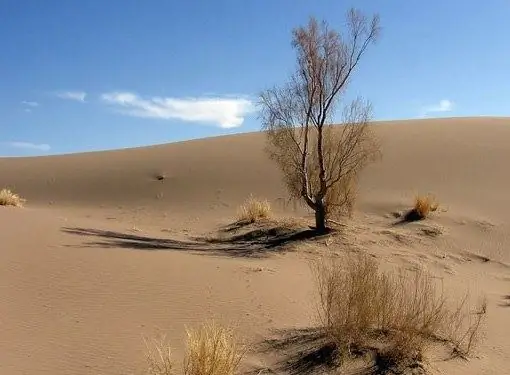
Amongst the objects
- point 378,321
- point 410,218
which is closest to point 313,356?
point 378,321

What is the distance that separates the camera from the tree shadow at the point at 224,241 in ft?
35.0

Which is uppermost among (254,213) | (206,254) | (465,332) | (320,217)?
(320,217)

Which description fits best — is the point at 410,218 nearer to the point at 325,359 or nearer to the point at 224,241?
the point at 224,241

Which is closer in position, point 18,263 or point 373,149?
point 18,263

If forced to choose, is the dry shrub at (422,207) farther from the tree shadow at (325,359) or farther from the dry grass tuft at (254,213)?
the tree shadow at (325,359)

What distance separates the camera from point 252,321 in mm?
6273

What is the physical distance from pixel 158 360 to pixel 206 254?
5556mm

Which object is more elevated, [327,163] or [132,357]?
[327,163]

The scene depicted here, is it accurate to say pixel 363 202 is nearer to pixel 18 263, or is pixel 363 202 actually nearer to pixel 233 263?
pixel 233 263

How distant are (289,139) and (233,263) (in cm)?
477

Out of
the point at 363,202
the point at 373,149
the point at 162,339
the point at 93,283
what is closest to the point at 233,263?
the point at 93,283

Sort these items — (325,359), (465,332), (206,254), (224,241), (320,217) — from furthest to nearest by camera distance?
(224,241) → (320,217) → (206,254) → (465,332) → (325,359)

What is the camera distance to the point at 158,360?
488 centimetres

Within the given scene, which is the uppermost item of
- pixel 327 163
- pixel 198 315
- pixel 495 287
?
pixel 327 163
